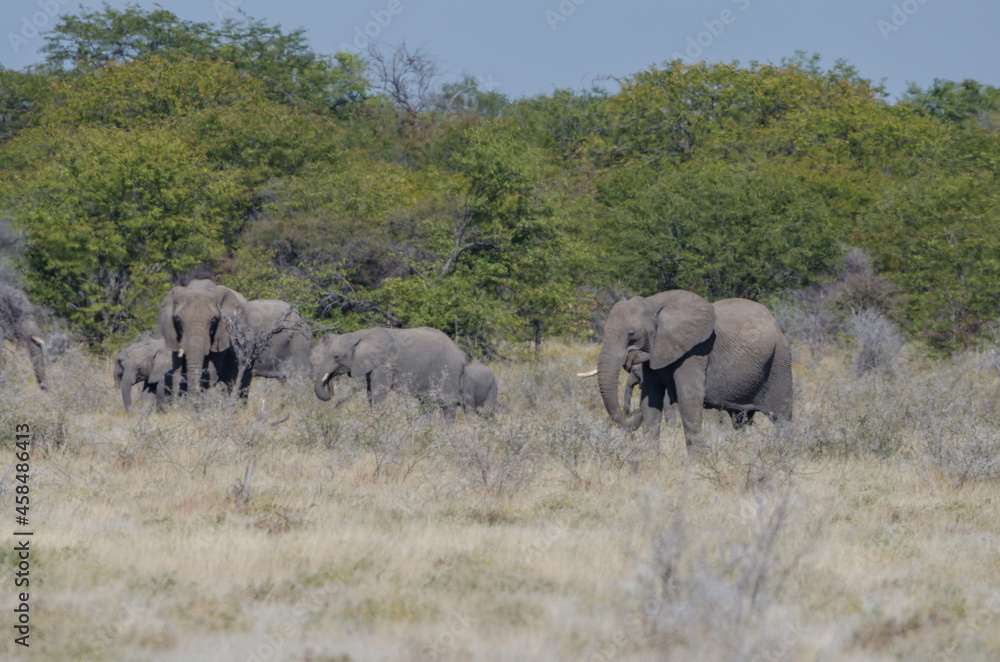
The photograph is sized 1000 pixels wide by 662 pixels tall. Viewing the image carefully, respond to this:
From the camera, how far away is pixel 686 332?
12891mm

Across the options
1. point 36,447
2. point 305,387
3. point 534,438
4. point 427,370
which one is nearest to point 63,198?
point 305,387

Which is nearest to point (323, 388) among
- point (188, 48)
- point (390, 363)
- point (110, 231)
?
point (390, 363)

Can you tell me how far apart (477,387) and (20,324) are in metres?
7.35

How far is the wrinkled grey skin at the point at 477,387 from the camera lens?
16984 millimetres

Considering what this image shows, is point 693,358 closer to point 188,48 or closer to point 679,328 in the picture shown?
point 679,328

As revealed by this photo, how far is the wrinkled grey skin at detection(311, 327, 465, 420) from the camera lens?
16234 millimetres

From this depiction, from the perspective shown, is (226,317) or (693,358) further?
(226,317)

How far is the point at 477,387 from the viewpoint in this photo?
17.0 meters

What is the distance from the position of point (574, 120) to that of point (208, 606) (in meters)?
43.3

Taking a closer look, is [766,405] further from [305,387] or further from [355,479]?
[305,387]

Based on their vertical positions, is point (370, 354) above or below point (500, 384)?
above

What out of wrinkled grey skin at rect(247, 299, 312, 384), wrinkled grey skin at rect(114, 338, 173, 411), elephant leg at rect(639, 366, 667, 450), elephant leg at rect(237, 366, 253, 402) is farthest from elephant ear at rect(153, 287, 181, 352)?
elephant leg at rect(639, 366, 667, 450)

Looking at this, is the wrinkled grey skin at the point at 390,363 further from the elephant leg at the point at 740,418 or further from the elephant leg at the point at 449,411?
the elephant leg at the point at 740,418

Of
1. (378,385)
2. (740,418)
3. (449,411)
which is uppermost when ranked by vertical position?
(378,385)
